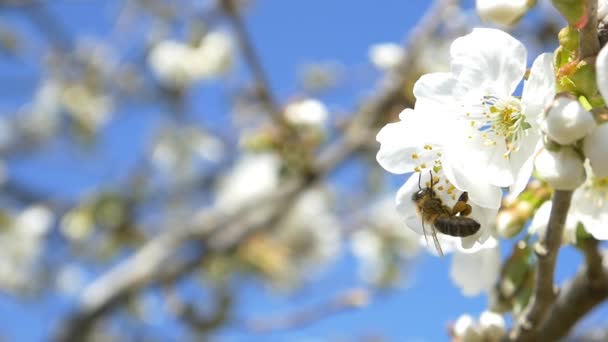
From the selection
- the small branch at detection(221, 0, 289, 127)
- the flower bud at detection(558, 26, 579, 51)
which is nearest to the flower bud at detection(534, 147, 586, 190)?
the flower bud at detection(558, 26, 579, 51)

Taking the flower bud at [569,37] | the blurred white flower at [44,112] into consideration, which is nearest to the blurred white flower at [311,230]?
the blurred white flower at [44,112]

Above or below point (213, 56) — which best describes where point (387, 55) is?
below

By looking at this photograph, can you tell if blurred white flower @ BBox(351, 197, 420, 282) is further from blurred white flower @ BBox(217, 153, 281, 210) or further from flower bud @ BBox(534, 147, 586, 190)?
flower bud @ BBox(534, 147, 586, 190)

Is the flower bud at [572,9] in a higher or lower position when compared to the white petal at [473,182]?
higher

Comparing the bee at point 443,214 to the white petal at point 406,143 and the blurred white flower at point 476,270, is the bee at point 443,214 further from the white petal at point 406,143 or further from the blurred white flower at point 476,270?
the blurred white flower at point 476,270

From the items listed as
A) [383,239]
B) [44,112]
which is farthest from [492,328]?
[44,112]

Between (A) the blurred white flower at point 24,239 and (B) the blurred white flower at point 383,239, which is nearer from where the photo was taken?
(B) the blurred white flower at point 383,239

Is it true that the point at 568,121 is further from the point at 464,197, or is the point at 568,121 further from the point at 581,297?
the point at 581,297
